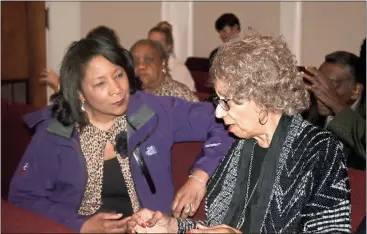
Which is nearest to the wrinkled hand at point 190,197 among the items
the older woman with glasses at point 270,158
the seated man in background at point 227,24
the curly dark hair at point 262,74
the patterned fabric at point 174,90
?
the older woman with glasses at point 270,158

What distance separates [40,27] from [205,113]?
5184 millimetres

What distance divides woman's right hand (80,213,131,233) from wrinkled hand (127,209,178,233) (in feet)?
0.14

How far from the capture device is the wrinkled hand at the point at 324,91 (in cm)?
298

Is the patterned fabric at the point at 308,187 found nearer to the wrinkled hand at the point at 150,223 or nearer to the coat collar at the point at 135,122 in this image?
the wrinkled hand at the point at 150,223

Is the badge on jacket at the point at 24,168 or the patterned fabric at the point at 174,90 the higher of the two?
the patterned fabric at the point at 174,90

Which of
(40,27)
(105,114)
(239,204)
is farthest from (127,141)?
(40,27)

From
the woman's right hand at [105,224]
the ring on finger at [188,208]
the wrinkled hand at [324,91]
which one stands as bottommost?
the ring on finger at [188,208]

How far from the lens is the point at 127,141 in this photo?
2623 mm

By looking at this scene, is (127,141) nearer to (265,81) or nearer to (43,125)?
(43,125)

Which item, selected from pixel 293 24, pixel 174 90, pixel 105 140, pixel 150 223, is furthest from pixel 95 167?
pixel 293 24

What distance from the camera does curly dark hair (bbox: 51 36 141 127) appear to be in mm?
2584

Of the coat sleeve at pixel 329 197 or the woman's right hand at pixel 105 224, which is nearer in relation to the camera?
the coat sleeve at pixel 329 197

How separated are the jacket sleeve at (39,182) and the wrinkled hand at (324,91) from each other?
1.32 m

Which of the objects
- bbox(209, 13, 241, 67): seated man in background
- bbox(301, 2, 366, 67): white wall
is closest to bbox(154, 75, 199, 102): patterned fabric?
bbox(301, 2, 366, 67): white wall
